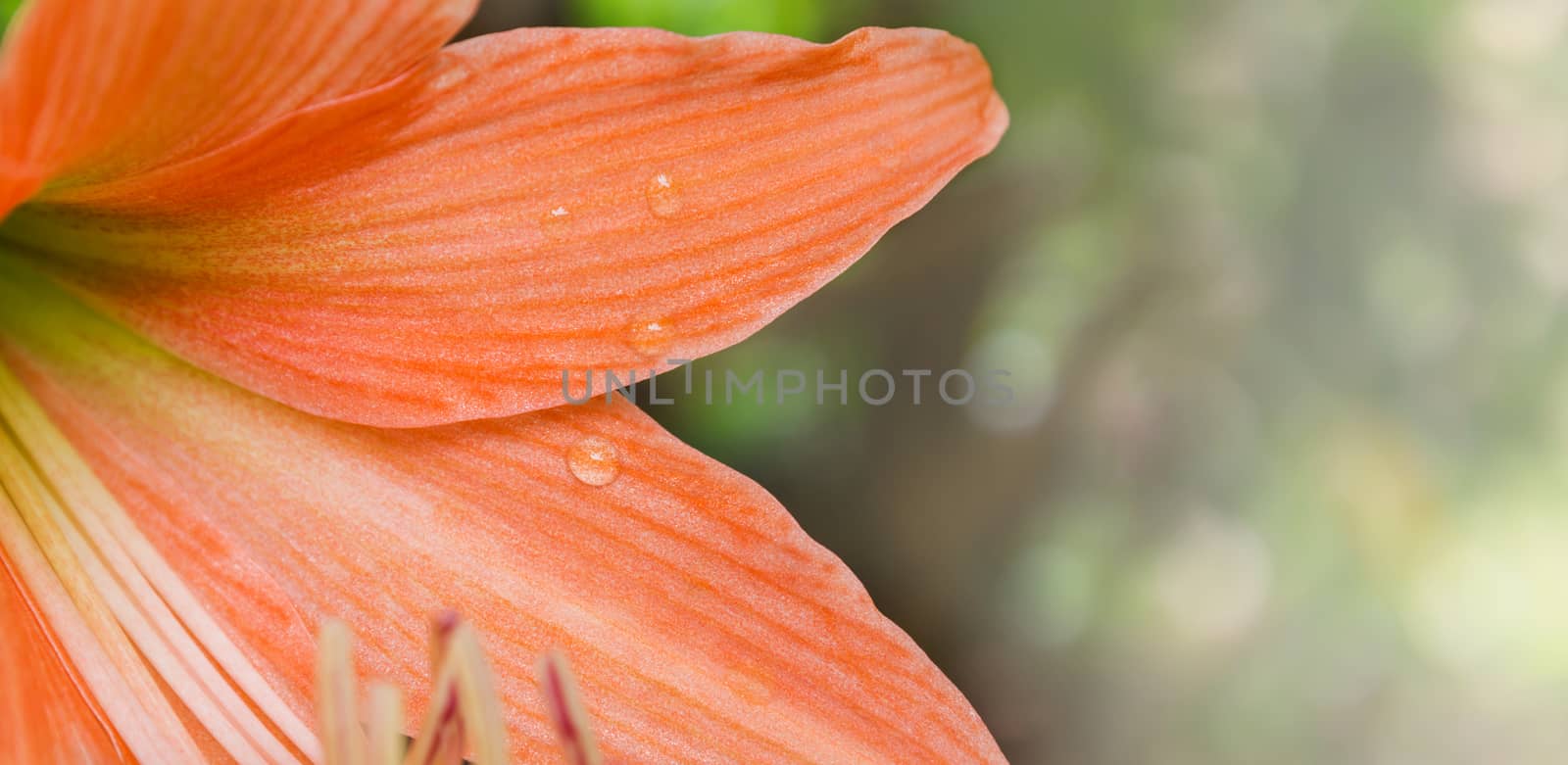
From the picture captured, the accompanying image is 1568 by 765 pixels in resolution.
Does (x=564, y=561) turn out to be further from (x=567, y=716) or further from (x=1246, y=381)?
(x=1246, y=381)

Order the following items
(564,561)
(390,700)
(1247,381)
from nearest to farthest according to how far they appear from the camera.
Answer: (390,700), (564,561), (1247,381)

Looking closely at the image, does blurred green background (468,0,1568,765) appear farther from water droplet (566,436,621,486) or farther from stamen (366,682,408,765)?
stamen (366,682,408,765)

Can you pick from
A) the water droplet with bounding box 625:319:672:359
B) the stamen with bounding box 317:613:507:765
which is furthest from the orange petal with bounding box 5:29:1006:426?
the stamen with bounding box 317:613:507:765

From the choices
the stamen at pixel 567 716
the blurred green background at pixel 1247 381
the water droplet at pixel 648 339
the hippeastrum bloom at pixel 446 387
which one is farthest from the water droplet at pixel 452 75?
the blurred green background at pixel 1247 381

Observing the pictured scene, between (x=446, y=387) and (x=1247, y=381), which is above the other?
(x=446, y=387)

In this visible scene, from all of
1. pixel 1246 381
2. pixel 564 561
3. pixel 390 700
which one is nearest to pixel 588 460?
pixel 564 561

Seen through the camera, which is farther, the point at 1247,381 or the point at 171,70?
the point at 1247,381

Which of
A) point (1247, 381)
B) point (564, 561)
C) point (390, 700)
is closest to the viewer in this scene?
point (390, 700)

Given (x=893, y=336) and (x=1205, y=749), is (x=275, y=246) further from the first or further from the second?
(x=1205, y=749)
